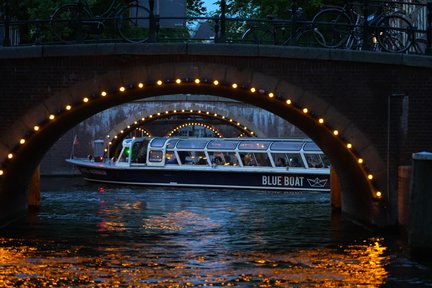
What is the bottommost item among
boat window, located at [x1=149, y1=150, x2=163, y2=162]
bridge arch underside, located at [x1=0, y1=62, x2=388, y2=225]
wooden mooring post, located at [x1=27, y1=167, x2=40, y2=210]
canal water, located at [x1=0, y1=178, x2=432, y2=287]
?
canal water, located at [x1=0, y1=178, x2=432, y2=287]

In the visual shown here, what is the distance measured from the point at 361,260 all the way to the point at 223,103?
30.3 m

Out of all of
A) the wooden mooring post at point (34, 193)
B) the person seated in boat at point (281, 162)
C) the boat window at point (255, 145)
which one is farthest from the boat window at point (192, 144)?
the wooden mooring post at point (34, 193)

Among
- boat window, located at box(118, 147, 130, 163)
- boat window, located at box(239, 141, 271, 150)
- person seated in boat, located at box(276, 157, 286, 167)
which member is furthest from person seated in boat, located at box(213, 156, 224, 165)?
boat window, located at box(118, 147, 130, 163)

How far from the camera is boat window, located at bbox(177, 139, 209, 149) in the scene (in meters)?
39.6

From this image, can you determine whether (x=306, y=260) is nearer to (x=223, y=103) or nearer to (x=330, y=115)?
(x=330, y=115)

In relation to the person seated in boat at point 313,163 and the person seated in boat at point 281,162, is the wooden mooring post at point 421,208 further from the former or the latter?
the person seated in boat at point 281,162

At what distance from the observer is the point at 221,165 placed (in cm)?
3819

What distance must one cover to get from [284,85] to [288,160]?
16951mm

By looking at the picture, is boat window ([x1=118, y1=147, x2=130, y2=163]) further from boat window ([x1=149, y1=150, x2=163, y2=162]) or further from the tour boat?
boat window ([x1=149, y1=150, x2=163, y2=162])

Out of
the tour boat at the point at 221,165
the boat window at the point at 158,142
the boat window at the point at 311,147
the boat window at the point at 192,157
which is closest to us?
the tour boat at the point at 221,165

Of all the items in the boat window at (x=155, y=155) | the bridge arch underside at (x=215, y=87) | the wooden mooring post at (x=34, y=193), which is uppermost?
the bridge arch underside at (x=215, y=87)

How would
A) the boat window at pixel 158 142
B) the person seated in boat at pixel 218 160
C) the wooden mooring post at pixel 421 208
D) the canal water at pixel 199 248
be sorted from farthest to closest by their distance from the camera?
the boat window at pixel 158 142, the person seated in boat at pixel 218 160, the wooden mooring post at pixel 421 208, the canal water at pixel 199 248

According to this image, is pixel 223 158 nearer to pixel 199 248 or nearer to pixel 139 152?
pixel 139 152

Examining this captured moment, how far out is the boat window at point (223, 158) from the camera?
38.8m
